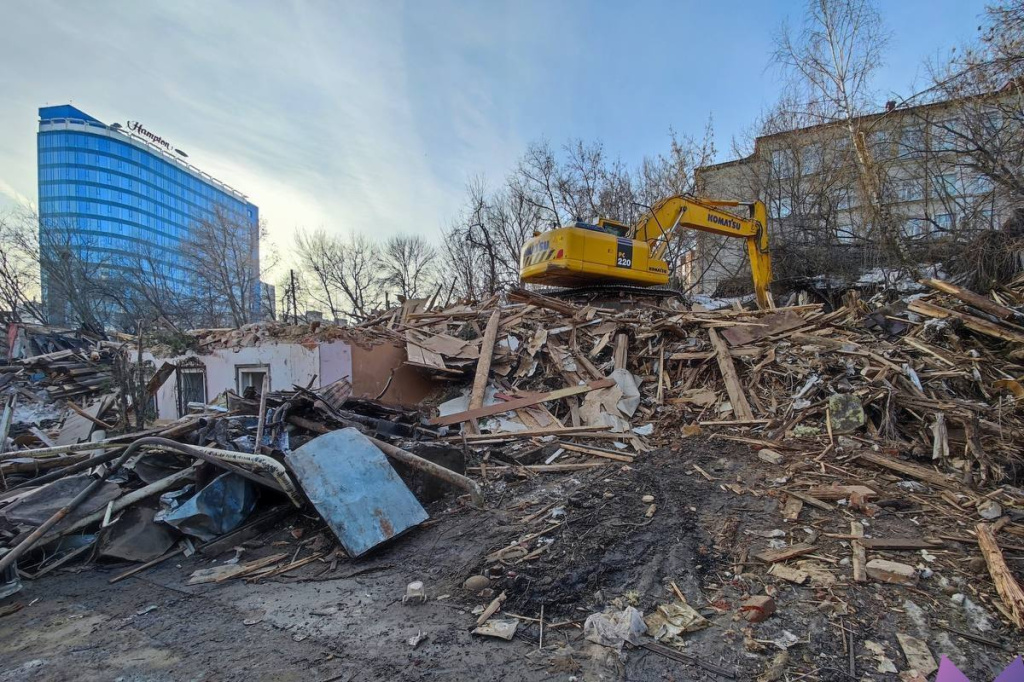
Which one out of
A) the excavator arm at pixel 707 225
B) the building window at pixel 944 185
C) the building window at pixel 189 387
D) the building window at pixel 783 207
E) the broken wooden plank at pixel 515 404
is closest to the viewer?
the broken wooden plank at pixel 515 404

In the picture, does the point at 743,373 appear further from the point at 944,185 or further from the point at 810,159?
the point at 810,159

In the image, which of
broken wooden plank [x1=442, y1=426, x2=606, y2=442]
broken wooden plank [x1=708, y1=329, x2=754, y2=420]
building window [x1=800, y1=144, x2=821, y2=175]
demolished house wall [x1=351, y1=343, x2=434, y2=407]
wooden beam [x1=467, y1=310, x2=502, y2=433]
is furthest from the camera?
building window [x1=800, y1=144, x2=821, y2=175]

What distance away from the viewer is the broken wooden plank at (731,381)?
6802 millimetres

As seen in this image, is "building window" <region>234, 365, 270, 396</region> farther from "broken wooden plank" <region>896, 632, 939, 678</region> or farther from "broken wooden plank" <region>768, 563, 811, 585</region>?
"broken wooden plank" <region>896, 632, 939, 678</region>

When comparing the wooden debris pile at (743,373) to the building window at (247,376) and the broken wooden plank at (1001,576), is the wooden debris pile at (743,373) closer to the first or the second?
the broken wooden plank at (1001,576)

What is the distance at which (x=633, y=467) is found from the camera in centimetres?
587

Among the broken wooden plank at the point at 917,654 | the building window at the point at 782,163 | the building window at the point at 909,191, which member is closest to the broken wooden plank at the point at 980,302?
the broken wooden plank at the point at 917,654

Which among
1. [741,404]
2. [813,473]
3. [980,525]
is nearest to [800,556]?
[980,525]

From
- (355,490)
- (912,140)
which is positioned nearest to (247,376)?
(355,490)

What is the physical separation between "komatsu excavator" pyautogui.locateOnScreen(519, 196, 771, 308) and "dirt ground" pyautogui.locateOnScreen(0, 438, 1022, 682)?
17.9 feet

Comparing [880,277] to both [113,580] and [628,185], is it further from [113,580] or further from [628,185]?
[113,580]

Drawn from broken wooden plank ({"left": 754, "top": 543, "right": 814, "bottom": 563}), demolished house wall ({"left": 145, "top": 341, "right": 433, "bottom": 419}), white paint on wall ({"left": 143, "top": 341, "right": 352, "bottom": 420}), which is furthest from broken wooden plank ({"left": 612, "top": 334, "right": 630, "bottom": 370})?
white paint on wall ({"left": 143, "top": 341, "right": 352, "bottom": 420})

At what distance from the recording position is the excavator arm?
10328 mm

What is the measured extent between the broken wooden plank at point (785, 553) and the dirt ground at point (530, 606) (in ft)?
→ 0.29
